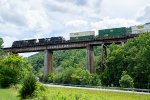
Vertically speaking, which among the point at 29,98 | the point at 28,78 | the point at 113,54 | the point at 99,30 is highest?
the point at 99,30

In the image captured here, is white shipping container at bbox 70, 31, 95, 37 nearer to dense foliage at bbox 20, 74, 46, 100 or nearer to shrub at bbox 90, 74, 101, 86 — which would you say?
shrub at bbox 90, 74, 101, 86

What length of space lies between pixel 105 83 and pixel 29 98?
4805 cm

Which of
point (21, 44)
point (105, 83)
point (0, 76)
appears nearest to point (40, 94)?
point (0, 76)

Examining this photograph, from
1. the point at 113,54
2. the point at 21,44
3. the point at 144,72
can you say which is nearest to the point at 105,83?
the point at 113,54

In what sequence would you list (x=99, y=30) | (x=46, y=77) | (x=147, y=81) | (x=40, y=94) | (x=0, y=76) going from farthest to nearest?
1. (x=46, y=77)
2. (x=99, y=30)
3. (x=147, y=81)
4. (x=0, y=76)
5. (x=40, y=94)

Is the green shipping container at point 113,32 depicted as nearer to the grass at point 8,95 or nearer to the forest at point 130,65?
the forest at point 130,65

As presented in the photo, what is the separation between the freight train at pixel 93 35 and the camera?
3346 inches

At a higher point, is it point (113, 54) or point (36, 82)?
point (113, 54)

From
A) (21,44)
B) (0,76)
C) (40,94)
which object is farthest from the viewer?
(21,44)

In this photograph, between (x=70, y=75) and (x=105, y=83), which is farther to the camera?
(x=70, y=75)

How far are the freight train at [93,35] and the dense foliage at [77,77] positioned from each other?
10.8 metres

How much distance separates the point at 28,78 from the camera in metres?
34.2

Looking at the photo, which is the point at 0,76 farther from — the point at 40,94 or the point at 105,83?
the point at 105,83

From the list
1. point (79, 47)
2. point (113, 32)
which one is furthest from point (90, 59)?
point (113, 32)
